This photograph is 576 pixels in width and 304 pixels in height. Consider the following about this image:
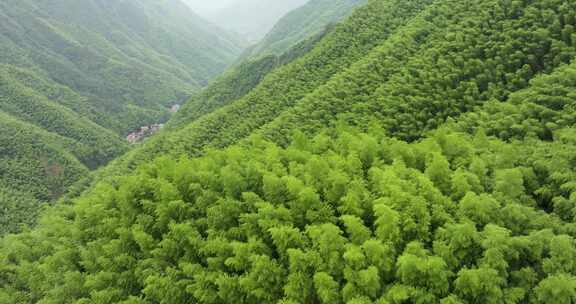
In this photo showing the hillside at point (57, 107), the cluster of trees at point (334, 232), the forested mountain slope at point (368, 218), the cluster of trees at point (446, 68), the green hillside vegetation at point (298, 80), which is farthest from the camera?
the hillside at point (57, 107)

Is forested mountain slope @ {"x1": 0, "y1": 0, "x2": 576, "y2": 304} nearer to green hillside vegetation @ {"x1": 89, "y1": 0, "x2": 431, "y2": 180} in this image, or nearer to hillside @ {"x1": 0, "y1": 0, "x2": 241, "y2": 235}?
green hillside vegetation @ {"x1": 89, "y1": 0, "x2": 431, "y2": 180}

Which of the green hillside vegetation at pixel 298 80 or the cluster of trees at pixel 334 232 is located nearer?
the cluster of trees at pixel 334 232

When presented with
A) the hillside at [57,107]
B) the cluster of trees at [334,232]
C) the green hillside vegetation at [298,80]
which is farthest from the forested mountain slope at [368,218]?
the hillside at [57,107]

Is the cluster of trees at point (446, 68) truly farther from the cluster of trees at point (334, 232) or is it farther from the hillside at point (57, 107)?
the hillside at point (57, 107)

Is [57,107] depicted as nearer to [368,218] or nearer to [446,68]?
[446,68]

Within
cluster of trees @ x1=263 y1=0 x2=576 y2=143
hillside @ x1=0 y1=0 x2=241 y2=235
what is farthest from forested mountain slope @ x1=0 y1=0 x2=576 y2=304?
hillside @ x1=0 y1=0 x2=241 y2=235

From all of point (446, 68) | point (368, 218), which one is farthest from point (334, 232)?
point (446, 68)

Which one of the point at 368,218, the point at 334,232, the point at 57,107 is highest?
the point at 334,232

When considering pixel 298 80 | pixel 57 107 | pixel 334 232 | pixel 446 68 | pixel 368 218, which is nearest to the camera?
pixel 334 232

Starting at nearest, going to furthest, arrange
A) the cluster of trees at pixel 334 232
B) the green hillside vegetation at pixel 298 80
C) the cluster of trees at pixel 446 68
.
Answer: the cluster of trees at pixel 334 232
the cluster of trees at pixel 446 68
the green hillside vegetation at pixel 298 80
